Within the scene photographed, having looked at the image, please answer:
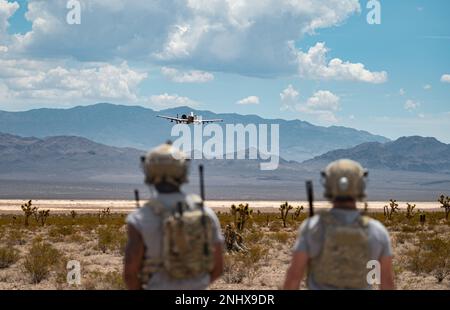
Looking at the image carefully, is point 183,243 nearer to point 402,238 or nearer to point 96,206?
point 402,238

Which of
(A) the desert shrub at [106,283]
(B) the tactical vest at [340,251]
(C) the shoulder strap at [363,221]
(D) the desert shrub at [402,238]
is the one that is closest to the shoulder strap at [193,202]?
(B) the tactical vest at [340,251]

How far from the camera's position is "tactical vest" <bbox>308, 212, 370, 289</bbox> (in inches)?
175

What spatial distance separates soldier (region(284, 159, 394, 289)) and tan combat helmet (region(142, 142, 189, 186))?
36.4 inches

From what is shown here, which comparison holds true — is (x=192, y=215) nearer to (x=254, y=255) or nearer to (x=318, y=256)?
(x=318, y=256)

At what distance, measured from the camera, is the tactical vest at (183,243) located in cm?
430

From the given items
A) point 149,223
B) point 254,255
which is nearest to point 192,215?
point 149,223

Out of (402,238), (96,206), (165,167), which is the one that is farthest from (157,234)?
(96,206)

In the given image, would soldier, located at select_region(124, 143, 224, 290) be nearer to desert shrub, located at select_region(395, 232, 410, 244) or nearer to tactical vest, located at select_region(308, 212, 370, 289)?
tactical vest, located at select_region(308, 212, 370, 289)

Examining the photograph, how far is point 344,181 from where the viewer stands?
4.41m

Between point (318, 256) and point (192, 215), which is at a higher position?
point (192, 215)

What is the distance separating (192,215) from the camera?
441cm

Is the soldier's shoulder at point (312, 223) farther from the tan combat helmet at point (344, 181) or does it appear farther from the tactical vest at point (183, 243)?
the tactical vest at point (183, 243)

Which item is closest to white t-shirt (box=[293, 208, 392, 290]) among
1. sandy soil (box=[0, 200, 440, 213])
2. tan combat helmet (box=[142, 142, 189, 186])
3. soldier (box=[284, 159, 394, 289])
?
soldier (box=[284, 159, 394, 289])
